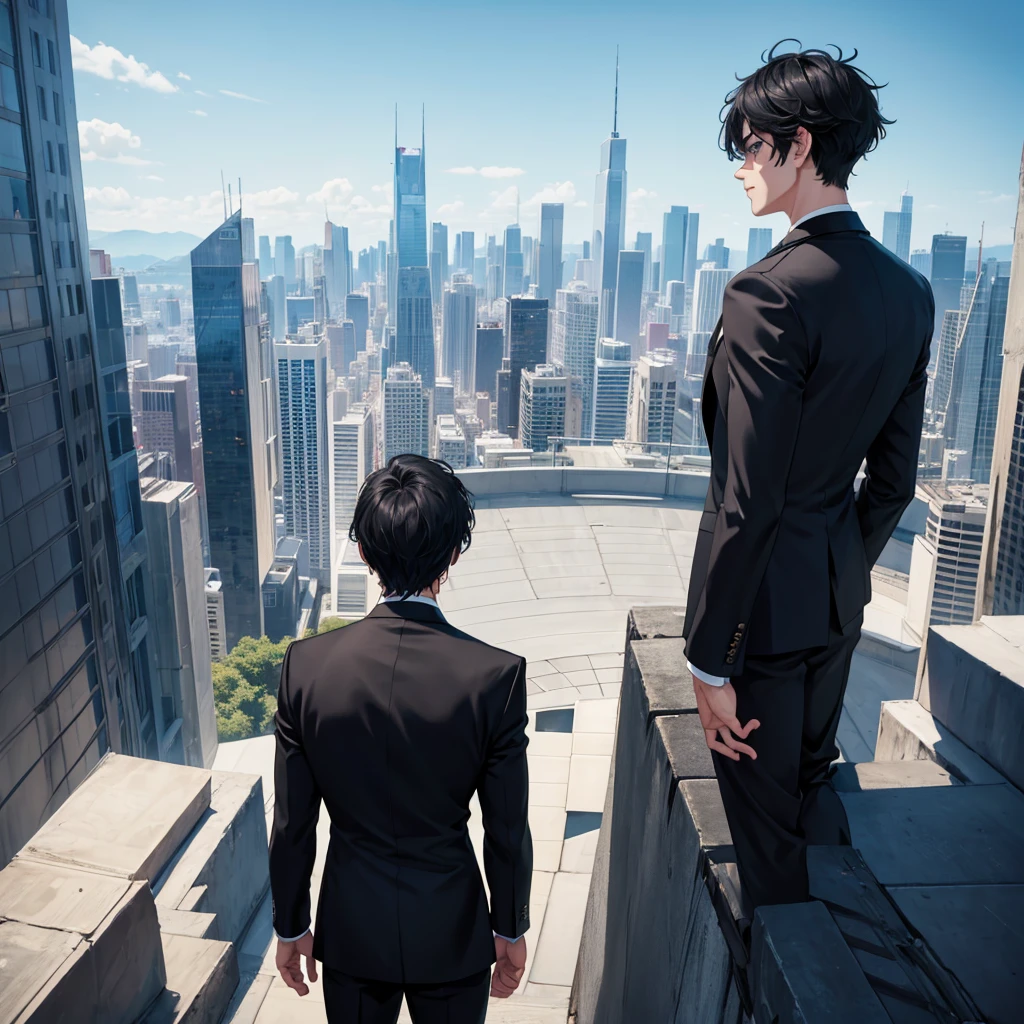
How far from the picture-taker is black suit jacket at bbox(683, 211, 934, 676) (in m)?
0.88

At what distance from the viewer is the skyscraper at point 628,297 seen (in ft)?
160

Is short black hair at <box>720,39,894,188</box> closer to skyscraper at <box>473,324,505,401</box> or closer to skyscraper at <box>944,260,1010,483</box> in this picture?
skyscraper at <box>944,260,1010,483</box>

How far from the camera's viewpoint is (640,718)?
169 cm

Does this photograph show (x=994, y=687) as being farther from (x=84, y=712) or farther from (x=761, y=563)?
(x=84, y=712)

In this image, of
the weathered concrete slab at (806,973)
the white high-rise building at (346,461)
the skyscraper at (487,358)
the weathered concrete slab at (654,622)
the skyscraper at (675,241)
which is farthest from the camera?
the skyscraper at (675,241)

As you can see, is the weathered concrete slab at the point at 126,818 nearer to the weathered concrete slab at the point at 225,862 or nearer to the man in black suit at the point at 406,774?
the weathered concrete slab at the point at 225,862

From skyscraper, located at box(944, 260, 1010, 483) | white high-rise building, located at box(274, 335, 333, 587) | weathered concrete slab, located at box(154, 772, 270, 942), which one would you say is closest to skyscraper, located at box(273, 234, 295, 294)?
white high-rise building, located at box(274, 335, 333, 587)

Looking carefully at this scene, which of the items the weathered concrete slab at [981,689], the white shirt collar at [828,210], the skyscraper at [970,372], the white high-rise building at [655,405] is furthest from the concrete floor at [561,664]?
the white high-rise building at [655,405]

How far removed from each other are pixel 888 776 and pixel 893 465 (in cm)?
80

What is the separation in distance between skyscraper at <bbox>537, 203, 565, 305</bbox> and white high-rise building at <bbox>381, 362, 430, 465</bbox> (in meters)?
28.3

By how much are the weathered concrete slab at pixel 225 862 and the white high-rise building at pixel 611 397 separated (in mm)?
28821

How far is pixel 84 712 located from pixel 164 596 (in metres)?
5.28

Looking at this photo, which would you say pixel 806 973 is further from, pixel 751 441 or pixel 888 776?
pixel 888 776

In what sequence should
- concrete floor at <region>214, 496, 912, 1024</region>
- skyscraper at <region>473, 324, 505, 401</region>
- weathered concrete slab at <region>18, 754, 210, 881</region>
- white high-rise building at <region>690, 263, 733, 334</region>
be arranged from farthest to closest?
skyscraper at <region>473, 324, 505, 401</region>, white high-rise building at <region>690, 263, 733, 334</region>, concrete floor at <region>214, 496, 912, 1024</region>, weathered concrete slab at <region>18, 754, 210, 881</region>
